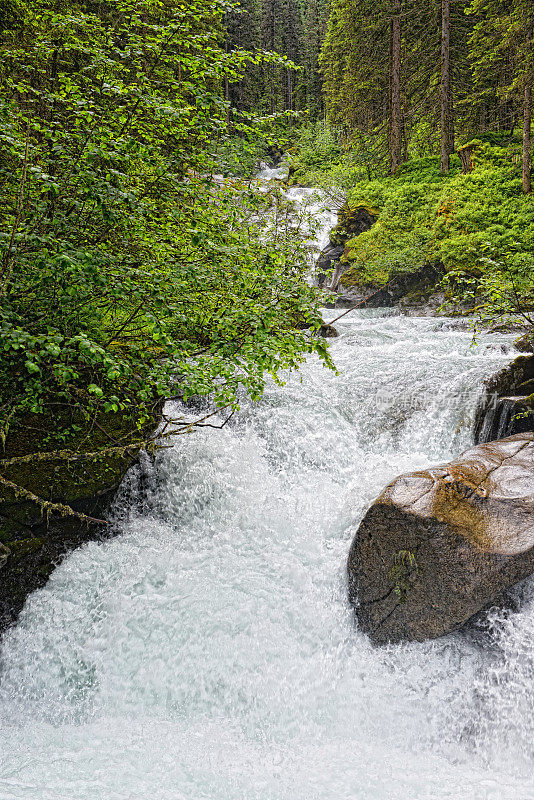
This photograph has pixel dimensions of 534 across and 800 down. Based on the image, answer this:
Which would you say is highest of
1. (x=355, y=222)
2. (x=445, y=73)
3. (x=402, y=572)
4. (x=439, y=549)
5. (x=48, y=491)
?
(x=445, y=73)

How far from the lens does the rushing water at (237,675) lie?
3.41m

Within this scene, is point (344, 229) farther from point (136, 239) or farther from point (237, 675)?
point (237, 675)

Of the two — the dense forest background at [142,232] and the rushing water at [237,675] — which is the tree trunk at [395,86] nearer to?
the dense forest background at [142,232]

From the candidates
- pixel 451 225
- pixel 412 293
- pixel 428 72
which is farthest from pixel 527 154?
pixel 428 72

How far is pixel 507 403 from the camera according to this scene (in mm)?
6750

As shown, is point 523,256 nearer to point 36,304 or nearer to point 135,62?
point 135,62

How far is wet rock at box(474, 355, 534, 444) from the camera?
257 inches

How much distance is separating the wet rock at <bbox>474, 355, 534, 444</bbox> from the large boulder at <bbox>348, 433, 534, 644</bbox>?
1.84m

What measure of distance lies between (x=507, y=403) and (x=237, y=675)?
17.5 feet

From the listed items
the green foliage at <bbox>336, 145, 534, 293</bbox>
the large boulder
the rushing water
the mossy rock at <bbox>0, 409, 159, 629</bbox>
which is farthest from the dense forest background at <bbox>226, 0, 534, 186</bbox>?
the mossy rock at <bbox>0, 409, 159, 629</bbox>

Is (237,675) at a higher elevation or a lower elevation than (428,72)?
lower

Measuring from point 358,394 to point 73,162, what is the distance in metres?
6.36

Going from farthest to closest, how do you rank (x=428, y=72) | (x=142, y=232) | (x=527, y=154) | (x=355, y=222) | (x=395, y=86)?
1. (x=395, y=86)
2. (x=428, y=72)
3. (x=355, y=222)
4. (x=527, y=154)
5. (x=142, y=232)

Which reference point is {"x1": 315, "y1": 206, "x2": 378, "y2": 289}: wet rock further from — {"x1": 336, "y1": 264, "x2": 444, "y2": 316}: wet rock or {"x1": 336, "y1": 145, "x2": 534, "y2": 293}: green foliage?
{"x1": 336, "y1": 264, "x2": 444, "y2": 316}: wet rock
